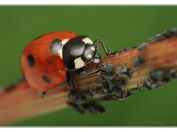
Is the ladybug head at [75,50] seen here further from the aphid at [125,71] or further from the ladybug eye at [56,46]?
the aphid at [125,71]

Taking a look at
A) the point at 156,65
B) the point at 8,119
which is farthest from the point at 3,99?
the point at 156,65

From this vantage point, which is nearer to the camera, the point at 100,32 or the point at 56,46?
the point at 56,46

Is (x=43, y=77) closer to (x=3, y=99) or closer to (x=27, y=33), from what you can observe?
(x=3, y=99)

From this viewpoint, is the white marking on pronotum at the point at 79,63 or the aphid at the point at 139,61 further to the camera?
the white marking on pronotum at the point at 79,63

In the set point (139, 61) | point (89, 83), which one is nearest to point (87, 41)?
point (89, 83)

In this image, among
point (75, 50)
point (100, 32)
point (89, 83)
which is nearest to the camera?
point (89, 83)

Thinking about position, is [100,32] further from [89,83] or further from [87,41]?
[89,83]
